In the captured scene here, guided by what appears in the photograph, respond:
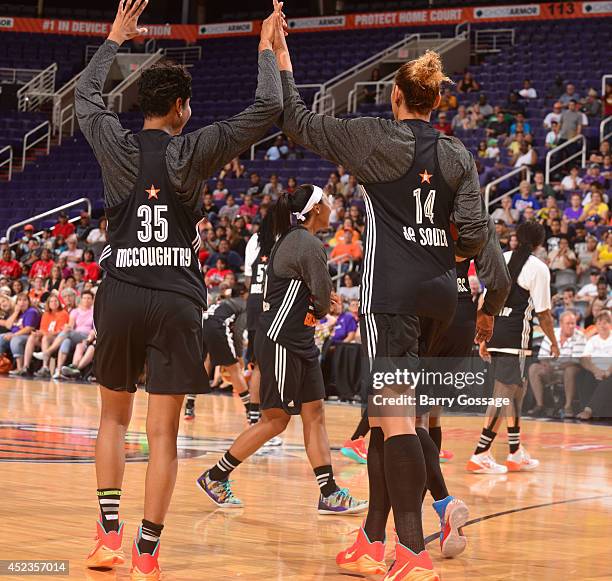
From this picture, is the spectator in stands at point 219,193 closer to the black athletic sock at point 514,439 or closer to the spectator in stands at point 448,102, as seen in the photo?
the spectator in stands at point 448,102

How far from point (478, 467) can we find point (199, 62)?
70.0 ft

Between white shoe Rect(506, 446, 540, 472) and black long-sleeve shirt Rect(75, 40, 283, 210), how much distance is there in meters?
4.60

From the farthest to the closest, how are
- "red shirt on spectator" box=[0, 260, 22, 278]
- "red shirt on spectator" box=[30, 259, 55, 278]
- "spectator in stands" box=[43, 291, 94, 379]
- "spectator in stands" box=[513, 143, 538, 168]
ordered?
1. "red shirt on spectator" box=[0, 260, 22, 278]
2. "red shirt on spectator" box=[30, 259, 55, 278]
3. "spectator in stands" box=[513, 143, 538, 168]
4. "spectator in stands" box=[43, 291, 94, 379]

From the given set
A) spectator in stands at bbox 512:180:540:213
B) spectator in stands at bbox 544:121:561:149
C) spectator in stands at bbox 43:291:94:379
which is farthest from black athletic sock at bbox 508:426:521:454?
spectator in stands at bbox 544:121:561:149

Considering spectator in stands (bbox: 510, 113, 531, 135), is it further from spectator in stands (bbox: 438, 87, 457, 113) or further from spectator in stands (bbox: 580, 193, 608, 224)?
spectator in stands (bbox: 580, 193, 608, 224)

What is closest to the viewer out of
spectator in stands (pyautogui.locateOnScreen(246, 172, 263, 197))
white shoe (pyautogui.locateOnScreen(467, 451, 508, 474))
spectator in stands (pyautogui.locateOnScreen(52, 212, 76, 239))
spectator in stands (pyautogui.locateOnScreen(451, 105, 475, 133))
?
white shoe (pyautogui.locateOnScreen(467, 451, 508, 474))

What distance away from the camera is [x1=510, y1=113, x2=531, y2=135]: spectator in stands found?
18.8 metres

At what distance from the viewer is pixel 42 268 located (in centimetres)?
1978

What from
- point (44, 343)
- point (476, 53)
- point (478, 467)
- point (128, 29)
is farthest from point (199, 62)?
point (128, 29)

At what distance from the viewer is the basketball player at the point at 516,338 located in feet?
27.0

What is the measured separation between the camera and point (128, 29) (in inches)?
192

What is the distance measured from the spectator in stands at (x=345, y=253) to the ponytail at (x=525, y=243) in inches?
311

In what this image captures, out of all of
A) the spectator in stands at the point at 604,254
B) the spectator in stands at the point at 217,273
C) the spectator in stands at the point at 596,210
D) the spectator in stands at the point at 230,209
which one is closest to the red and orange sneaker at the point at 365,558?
the spectator in stands at the point at 217,273

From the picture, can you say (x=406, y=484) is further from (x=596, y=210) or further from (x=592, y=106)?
(x=592, y=106)
